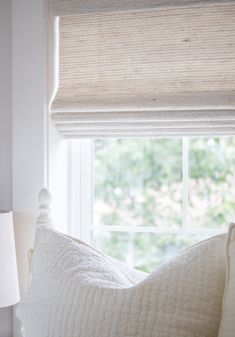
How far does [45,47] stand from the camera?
6.88 feet

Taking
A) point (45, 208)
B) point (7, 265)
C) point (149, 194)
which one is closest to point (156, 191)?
point (149, 194)

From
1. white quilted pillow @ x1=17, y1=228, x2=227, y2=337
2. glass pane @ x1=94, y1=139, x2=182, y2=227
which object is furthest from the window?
white quilted pillow @ x1=17, y1=228, x2=227, y2=337

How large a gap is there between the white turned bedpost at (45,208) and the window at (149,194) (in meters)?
0.26

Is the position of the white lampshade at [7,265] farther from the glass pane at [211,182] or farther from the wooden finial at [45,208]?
the glass pane at [211,182]

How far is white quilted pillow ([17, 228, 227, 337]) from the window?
1.72 ft

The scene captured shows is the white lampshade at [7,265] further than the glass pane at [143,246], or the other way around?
the glass pane at [143,246]

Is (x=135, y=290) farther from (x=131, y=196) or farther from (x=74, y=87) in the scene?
(x=74, y=87)

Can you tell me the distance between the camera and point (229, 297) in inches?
56.4

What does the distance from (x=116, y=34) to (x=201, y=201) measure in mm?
736

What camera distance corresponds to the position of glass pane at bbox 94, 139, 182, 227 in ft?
7.09

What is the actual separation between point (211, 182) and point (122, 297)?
78cm

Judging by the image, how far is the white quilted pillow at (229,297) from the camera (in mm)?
1396

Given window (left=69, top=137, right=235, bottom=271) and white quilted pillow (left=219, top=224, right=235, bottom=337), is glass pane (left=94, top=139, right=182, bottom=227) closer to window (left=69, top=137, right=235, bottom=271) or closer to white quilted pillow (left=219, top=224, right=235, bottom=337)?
window (left=69, top=137, right=235, bottom=271)

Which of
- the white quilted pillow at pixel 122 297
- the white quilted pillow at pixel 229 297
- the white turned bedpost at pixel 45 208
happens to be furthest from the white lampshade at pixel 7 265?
the white quilted pillow at pixel 229 297
